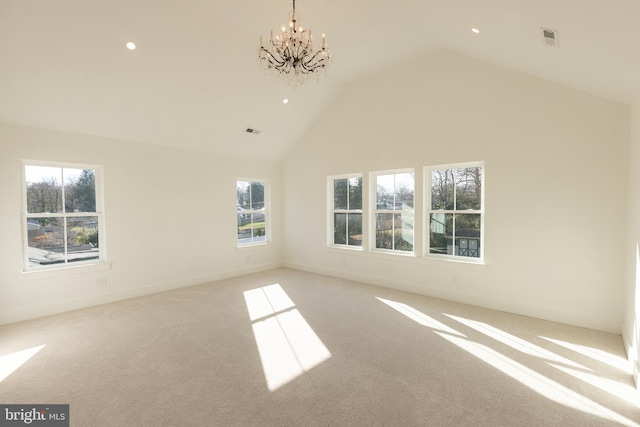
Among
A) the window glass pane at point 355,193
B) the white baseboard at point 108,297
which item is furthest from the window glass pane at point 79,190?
the window glass pane at point 355,193

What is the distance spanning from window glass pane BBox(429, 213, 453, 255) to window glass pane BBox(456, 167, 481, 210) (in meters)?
0.28

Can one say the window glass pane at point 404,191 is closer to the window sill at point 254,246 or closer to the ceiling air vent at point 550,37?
the ceiling air vent at point 550,37

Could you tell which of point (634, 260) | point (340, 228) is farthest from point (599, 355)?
point (340, 228)

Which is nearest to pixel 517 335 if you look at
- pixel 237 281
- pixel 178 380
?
pixel 178 380

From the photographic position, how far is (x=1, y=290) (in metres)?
3.77

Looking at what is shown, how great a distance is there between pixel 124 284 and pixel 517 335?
216 inches

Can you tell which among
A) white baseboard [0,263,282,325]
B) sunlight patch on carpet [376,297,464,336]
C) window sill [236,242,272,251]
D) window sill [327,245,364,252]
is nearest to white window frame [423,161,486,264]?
sunlight patch on carpet [376,297,464,336]

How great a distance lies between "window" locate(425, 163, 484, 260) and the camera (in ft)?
14.6

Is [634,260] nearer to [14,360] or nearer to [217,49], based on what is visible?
[217,49]

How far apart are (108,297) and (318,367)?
3.74 metres

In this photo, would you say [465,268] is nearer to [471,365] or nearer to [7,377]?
[471,365]

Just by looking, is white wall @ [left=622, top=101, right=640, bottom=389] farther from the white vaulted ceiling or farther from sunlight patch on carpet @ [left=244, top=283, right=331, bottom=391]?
sunlight patch on carpet @ [left=244, top=283, right=331, bottom=391]

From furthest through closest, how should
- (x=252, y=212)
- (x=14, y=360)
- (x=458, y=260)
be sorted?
1. (x=252, y=212)
2. (x=458, y=260)
3. (x=14, y=360)

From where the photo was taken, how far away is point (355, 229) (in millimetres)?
6020
